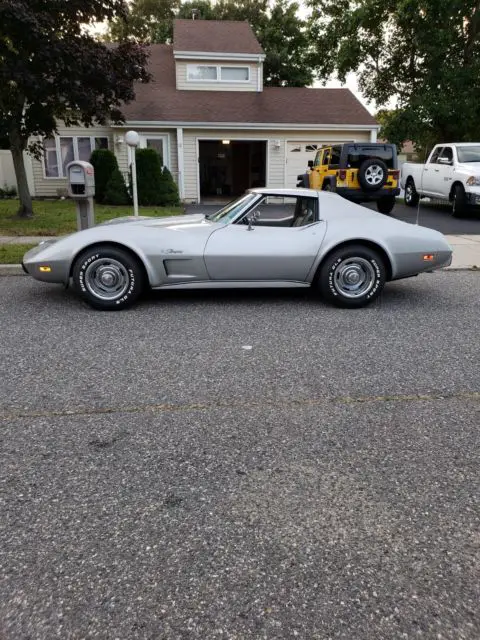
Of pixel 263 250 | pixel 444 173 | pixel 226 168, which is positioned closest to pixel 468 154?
pixel 444 173

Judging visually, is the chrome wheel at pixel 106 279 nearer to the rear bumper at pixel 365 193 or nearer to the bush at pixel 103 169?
the rear bumper at pixel 365 193

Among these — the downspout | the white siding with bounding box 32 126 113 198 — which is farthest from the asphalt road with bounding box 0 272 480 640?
the white siding with bounding box 32 126 113 198

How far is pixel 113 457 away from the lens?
2943 millimetres

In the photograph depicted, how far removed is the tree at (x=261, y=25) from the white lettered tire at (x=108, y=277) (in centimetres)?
2704

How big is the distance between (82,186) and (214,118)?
1276cm

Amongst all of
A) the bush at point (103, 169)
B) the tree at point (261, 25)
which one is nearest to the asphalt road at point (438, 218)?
the bush at point (103, 169)

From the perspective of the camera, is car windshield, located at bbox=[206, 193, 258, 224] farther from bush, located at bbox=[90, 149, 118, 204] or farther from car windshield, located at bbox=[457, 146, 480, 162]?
bush, located at bbox=[90, 149, 118, 204]

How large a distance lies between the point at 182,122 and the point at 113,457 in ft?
→ 59.5

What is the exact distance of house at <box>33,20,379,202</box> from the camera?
19859 millimetres

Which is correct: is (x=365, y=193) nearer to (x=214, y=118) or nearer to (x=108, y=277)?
(x=214, y=118)

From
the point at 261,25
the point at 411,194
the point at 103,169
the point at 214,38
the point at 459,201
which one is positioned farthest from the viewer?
the point at 261,25

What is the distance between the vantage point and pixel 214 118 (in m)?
19.7

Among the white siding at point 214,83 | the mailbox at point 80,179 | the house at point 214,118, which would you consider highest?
the white siding at point 214,83

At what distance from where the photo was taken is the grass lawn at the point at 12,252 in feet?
26.8
